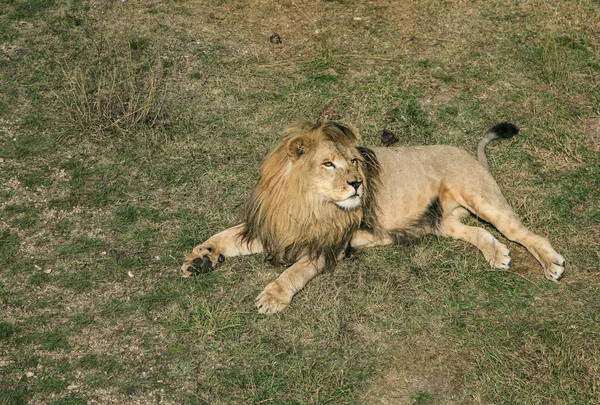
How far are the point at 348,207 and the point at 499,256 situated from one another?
1061 millimetres

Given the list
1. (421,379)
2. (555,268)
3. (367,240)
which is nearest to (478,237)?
(555,268)

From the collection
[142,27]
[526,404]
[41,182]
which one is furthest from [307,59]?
[526,404]

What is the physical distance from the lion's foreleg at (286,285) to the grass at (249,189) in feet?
0.20

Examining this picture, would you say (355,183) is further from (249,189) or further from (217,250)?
(249,189)

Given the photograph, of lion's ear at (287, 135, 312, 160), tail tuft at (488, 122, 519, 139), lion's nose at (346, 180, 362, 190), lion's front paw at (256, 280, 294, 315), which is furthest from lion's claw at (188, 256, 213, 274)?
tail tuft at (488, 122, 519, 139)

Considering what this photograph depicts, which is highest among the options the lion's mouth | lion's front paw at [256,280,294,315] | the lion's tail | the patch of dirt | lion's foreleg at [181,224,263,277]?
the lion's mouth

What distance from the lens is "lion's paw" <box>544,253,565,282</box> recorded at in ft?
14.7

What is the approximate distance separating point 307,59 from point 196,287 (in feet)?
8.96

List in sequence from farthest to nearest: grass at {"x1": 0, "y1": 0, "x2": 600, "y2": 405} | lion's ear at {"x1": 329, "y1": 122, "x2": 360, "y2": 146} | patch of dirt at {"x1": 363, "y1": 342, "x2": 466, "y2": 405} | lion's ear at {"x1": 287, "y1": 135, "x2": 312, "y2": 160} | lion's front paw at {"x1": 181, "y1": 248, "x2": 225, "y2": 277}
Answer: lion's front paw at {"x1": 181, "y1": 248, "x2": 225, "y2": 277}, lion's ear at {"x1": 329, "y1": 122, "x2": 360, "y2": 146}, lion's ear at {"x1": 287, "y1": 135, "x2": 312, "y2": 160}, grass at {"x1": 0, "y1": 0, "x2": 600, "y2": 405}, patch of dirt at {"x1": 363, "y1": 342, "x2": 466, "y2": 405}

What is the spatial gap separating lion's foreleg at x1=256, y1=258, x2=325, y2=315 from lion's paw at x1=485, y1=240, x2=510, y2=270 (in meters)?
1.00

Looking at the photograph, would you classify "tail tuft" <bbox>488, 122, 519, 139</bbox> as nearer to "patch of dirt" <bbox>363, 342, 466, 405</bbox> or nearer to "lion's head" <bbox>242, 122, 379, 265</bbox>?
"lion's head" <bbox>242, 122, 379, 265</bbox>

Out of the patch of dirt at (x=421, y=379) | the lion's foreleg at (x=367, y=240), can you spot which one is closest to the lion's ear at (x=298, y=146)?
the lion's foreleg at (x=367, y=240)

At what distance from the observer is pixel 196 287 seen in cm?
440

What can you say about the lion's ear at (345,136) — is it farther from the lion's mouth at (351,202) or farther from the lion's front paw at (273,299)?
the lion's front paw at (273,299)
